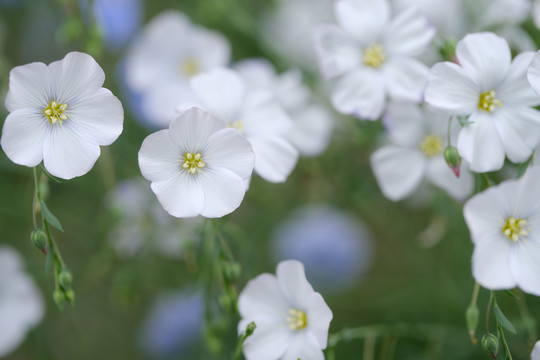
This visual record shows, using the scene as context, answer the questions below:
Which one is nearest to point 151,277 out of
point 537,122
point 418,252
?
point 418,252

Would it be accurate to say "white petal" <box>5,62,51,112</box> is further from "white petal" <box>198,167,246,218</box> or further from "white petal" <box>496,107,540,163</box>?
"white petal" <box>496,107,540,163</box>

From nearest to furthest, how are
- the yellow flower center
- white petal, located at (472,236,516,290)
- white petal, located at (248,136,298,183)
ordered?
1. white petal, located at (472,236,516,290)
2. white petal, located at (248,136,298,183)
3. the yellow flower center

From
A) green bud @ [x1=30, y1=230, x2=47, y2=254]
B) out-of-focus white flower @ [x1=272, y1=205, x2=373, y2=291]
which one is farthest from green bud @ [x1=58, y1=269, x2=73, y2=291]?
out-of-focus white flower @ [x1=272, y1=205, x2=373, y2=291]

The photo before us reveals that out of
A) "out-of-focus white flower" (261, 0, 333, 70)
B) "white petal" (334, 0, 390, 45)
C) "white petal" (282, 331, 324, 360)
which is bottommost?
"white petal" (282, 331, 324, 360)

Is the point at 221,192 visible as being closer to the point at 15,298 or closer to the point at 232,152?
the point at 232,152

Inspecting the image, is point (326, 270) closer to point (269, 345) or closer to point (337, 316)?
point (337, 316)

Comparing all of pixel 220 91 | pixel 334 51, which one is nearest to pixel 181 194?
pixel 220 91
